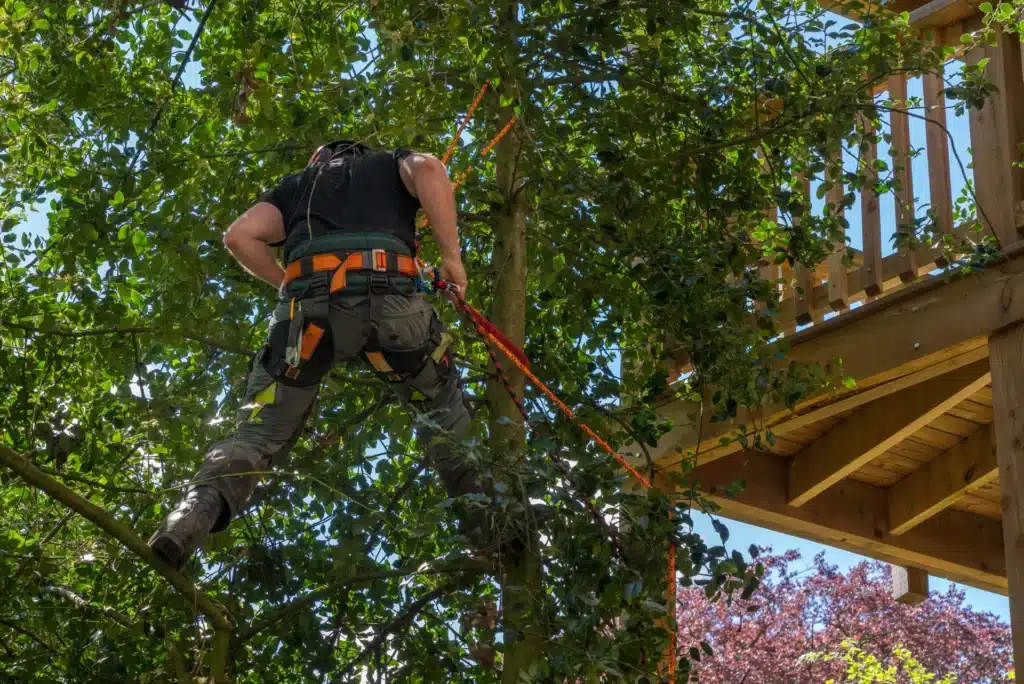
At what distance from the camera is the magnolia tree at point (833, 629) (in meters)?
13.9

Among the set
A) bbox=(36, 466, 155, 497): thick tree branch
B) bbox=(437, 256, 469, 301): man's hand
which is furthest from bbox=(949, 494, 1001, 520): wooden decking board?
bbox=(36, 466, 155, 497): thick tree branch

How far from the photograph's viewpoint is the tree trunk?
12.8 feet

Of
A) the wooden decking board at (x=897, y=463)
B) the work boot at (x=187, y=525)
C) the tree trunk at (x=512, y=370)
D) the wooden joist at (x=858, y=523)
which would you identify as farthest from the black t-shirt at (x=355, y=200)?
the wooden decking board at (x=897, y=463)

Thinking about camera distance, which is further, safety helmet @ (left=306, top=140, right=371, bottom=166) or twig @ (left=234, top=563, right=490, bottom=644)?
safety helmet @ (left=306, top=140, right=371, bottom=166)

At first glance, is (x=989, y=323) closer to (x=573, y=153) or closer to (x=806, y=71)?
(x=806, y=71)

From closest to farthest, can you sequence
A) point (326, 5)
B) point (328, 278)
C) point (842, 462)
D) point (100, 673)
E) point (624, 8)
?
point (328, 278), point (100, 673), point (624, 8), point (326, 5), point (842, 462)

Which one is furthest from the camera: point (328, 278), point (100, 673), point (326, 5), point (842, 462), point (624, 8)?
point (842, 462)

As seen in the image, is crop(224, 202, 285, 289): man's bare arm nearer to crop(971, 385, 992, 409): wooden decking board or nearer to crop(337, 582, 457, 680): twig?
crop(337, 582, 457, 680): twig

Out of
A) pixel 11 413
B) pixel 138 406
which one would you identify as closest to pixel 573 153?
pixel 138 406

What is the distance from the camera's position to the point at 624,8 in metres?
4.92

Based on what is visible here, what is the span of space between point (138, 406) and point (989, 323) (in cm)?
336

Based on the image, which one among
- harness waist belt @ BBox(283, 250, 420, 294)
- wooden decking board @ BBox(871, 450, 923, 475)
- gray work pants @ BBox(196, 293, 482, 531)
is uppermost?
wooden decking board @ BBox(871, 450, 923, 475)

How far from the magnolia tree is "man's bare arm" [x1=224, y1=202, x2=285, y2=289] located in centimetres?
985

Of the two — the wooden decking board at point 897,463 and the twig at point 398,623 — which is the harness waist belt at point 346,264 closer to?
the twig at point 398,623
